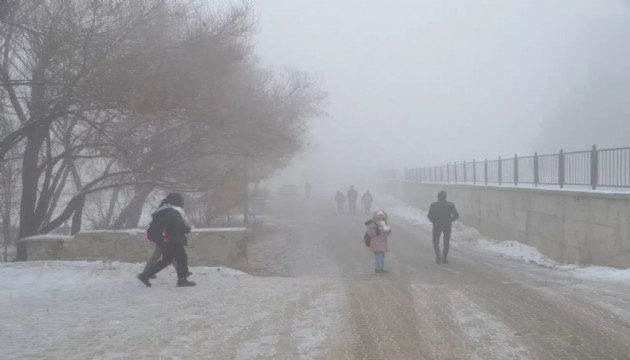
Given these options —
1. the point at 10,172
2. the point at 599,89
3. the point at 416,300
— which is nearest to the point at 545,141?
the point at 599,89

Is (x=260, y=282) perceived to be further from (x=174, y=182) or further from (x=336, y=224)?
(x=336, y=224)

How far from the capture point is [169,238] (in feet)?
28.0

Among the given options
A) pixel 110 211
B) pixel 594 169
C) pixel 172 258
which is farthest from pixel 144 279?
pixel 110 211

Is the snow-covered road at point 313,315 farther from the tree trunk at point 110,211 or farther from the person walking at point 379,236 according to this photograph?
the tree trunk at point 110,211

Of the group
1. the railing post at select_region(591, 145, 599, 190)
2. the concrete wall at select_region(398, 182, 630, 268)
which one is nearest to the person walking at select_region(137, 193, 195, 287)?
the concrete wall at select_region(398, 182, 630, 268)

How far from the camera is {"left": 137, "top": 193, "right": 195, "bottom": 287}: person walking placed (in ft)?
27.9

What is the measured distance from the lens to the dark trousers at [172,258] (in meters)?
8.55

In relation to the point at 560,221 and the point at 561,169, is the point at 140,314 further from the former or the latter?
the point at 561,169

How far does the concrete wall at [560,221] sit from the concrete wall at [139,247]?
661 centimetres

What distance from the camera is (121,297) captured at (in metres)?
7.81

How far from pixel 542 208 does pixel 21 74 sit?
12326mm

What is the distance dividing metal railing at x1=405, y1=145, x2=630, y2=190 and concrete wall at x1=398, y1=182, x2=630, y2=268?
1.41ft

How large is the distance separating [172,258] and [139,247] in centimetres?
258

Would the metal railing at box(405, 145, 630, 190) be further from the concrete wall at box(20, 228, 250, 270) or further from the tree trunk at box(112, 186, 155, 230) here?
the tree trunk at box(112, 186, 155, 230)
